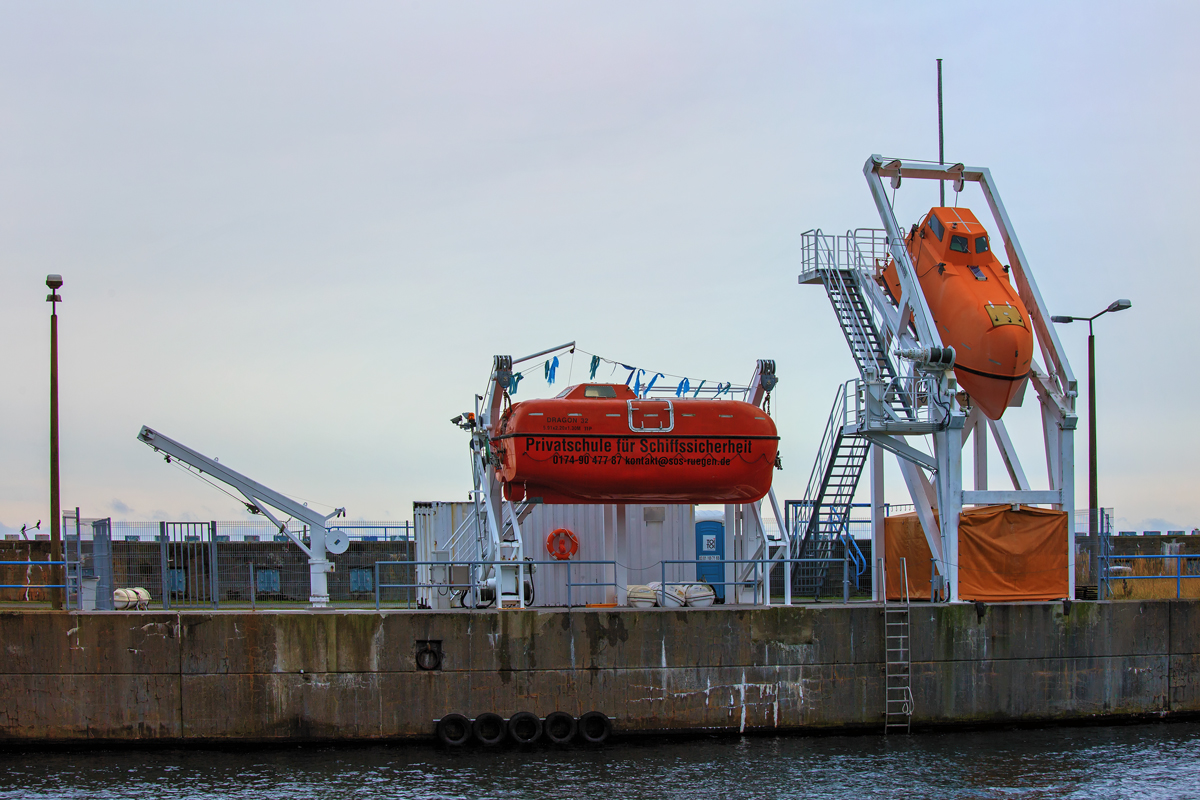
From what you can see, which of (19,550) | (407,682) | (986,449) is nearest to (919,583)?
(986,449)

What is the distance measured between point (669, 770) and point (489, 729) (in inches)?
138

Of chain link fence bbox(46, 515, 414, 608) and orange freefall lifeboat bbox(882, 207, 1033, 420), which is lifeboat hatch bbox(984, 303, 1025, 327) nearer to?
orange freefall lifeboat bbox(882, 207, 1033, 420)

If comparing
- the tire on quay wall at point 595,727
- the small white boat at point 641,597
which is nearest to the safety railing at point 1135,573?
the small white boat at point 641,597

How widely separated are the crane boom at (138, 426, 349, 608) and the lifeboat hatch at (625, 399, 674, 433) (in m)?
7.47

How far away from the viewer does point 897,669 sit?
23.2 meters

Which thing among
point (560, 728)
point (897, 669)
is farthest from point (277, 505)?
Answer: point (897, 669)

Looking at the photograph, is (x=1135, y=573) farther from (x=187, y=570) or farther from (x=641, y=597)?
(x=187, y=570)

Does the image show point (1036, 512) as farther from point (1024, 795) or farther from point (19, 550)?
point (19, 550)

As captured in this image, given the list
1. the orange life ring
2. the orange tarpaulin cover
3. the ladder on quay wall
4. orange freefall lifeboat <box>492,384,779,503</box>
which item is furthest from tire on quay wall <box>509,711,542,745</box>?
the orange tarpaulin cover

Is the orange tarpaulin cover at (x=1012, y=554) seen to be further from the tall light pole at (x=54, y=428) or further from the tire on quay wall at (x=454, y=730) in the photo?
the tall light pole at (x=54, y=428)

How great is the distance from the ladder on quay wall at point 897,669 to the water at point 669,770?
1.20ft

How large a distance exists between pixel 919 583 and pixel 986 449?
3.26 m

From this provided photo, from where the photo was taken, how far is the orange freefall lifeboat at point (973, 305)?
24.2 meters

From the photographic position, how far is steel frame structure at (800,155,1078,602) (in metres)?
24.4
